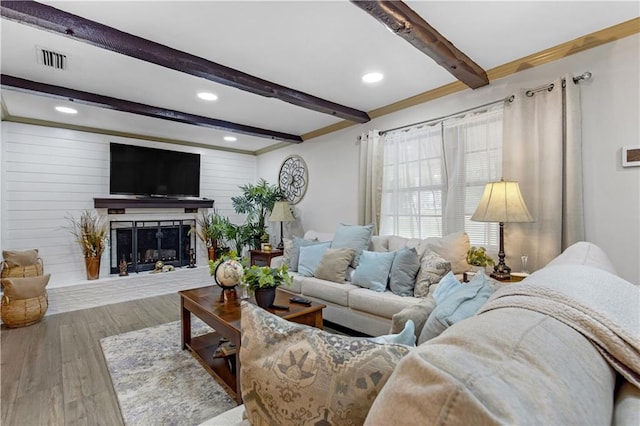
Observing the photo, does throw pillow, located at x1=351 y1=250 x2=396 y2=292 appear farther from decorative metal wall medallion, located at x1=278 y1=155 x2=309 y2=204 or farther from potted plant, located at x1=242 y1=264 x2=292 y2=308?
decorative metal wall medallion, located at x1=278 y1=155 x2=309 y2=204

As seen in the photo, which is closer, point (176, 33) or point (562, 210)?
point (176, 33)

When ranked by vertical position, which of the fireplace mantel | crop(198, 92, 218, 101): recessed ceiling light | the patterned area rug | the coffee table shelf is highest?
crop(198, 92, 218, 101): recessed ceiling light

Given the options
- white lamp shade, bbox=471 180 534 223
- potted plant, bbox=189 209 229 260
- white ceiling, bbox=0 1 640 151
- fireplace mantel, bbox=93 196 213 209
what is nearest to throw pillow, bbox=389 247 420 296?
white lamp shade, bbox=471 180 534 223

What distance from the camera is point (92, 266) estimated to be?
4.16 meters

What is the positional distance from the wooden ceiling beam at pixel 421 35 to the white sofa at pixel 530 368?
159 centimetres

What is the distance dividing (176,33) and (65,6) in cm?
60

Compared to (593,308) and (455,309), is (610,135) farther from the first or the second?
(593,308)

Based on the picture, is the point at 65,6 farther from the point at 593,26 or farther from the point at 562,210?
the point at 562,210

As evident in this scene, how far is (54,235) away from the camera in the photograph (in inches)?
160

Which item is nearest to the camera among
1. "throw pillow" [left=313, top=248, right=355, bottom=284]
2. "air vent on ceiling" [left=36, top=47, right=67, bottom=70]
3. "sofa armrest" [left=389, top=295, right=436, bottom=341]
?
"sofa armrest" [left=389, top=295, right=436, bottom=341]

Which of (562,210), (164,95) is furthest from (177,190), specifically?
(562,210)

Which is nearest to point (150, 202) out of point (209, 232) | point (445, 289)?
point (209, 232)

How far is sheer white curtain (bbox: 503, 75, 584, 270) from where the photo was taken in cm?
225

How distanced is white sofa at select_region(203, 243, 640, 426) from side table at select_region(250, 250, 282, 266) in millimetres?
3919
